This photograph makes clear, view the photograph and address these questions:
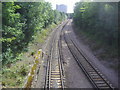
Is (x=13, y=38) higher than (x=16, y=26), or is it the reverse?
Result: (x=16, y=26)

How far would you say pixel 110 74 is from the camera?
10.9m

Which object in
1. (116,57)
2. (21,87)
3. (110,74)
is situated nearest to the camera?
(21,87)

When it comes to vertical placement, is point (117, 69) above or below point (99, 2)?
below

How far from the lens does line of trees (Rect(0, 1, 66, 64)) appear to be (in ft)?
29.9

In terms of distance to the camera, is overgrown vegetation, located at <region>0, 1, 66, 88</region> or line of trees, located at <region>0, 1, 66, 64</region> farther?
line of trees, located at <region>0, 1, 66, 64</region>

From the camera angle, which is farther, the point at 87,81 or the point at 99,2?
the point at 99,2

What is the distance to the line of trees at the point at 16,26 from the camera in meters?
9.11

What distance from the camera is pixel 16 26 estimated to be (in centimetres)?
1066

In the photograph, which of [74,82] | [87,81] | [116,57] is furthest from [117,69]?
[74,82]

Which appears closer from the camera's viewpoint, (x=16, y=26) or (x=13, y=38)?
(x=13, y=38)

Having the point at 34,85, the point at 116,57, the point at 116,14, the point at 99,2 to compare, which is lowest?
the point at 34,85

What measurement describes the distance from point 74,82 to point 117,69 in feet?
14.0

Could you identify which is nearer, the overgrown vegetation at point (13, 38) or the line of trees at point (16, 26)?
the overgrown vegetation at point (13, 38)

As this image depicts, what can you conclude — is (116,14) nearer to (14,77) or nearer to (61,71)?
(61,71)
